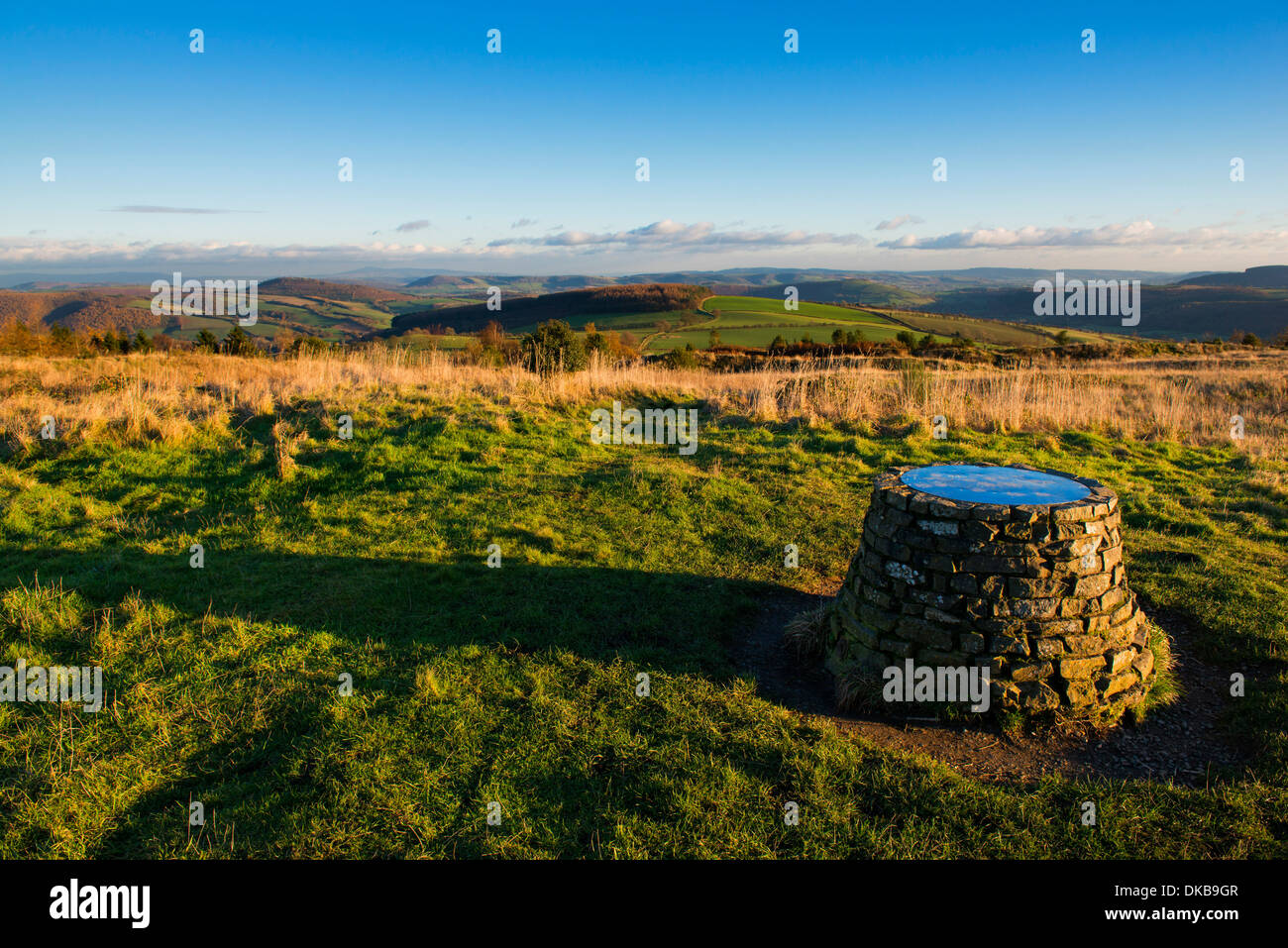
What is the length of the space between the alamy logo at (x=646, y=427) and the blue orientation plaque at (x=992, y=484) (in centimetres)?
621

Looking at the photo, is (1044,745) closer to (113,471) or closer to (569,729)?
(569,729)

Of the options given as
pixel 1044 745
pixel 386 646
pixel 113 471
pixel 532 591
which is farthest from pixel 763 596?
pixel 113 471

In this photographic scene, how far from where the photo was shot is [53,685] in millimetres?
4996

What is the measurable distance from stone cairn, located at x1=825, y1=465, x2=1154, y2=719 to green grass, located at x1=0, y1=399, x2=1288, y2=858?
2.72 ft

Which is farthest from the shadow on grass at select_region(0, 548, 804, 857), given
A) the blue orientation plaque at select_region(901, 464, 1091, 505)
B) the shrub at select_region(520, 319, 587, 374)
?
the shrub at select_region(520, 319, 587, 374)

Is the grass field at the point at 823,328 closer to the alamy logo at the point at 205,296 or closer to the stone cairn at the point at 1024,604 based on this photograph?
the alamy logo at the point at 205,296

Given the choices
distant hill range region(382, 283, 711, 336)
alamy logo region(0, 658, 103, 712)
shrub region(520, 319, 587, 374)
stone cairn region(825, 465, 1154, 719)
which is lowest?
alamy logo region(0, 658, 103, 712)

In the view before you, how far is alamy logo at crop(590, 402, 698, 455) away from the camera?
1283 cm

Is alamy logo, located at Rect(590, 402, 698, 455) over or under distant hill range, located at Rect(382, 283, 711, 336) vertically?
under

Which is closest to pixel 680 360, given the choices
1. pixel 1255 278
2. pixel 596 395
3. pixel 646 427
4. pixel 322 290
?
pixel 596 395

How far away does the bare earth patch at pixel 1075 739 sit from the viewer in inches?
175

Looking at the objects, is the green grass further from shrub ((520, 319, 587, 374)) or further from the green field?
the green field
